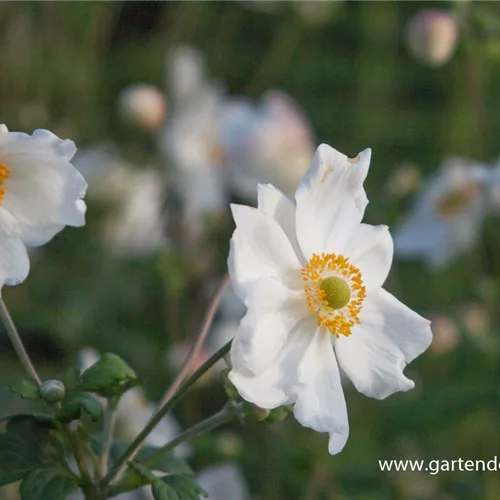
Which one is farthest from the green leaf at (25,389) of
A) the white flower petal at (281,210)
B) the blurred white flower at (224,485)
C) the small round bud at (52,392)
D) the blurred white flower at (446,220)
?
the blurred white flower at (446,220)

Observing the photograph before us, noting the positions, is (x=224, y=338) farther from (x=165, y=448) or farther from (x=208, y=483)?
(x=165, y=448)

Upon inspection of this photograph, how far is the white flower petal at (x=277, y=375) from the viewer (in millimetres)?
643

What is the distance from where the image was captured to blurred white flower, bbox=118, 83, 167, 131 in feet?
5.16

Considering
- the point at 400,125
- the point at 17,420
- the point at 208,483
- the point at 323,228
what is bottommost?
the point at 400,125

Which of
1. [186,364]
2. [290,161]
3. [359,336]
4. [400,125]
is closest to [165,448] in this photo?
[186,364]

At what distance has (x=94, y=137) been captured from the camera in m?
2.10

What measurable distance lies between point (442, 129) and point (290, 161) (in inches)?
51.9

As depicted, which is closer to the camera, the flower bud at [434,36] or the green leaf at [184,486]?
the green leaf at [184,486]

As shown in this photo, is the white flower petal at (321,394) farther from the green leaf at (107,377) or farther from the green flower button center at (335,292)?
the green leaf at (107,377)

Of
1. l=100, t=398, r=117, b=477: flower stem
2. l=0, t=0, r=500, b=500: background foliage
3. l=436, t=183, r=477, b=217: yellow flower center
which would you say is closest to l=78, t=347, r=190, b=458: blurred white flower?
l=0, t=0, r=500, b=500: background foliage

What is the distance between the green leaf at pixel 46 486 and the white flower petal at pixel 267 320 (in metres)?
0.15

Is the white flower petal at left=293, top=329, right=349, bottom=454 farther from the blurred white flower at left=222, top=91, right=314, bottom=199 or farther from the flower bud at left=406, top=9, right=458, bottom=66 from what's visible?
the blurred white flower at left=222, top=91, right=314, bottom=199

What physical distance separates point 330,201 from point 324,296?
8 cm

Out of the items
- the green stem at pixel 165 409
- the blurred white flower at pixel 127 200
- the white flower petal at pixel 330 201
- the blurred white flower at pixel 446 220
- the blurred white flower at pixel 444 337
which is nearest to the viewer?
the green stem at pixel 165 409
